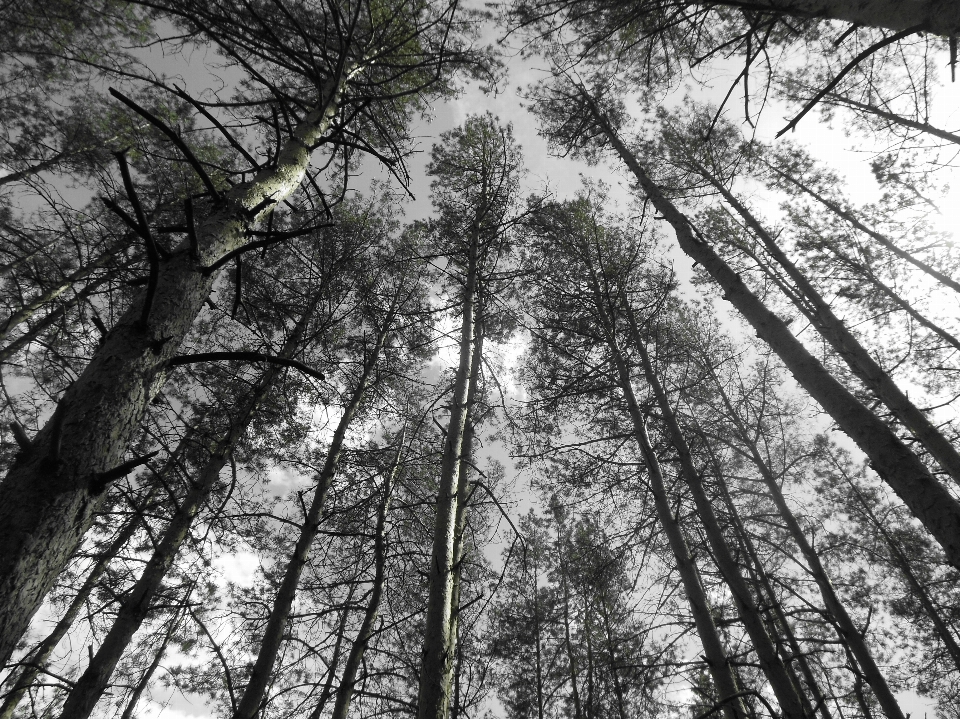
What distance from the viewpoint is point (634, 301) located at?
6.93 m

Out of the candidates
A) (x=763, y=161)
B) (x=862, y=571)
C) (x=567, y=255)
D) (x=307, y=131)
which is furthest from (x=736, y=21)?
(x=862, y=571)

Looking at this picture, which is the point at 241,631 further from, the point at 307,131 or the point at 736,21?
the point at 736,21

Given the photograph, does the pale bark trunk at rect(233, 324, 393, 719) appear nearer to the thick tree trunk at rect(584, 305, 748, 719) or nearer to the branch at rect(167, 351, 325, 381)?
the branch at rect(167, 351, 325, 381)

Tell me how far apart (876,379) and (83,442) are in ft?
30.7

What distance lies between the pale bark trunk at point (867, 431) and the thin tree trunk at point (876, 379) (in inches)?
132

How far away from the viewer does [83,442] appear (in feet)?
3.54

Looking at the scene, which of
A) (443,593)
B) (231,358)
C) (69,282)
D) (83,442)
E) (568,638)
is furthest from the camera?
(568,638)

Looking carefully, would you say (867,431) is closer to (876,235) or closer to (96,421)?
(96,421)

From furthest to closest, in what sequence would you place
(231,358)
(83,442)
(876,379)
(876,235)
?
(876,235), (876,379), (231,358), (83,442)

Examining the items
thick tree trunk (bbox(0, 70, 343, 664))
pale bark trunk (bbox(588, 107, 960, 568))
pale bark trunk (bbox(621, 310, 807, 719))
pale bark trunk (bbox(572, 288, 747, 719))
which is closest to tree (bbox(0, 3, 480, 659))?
thick tree trunk (bbox(0, 70, 343, 664))

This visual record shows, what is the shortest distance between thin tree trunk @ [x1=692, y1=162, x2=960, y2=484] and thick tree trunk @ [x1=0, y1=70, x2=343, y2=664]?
7.57 metres

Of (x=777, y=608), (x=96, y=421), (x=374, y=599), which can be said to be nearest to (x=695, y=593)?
(x=777, y=608)

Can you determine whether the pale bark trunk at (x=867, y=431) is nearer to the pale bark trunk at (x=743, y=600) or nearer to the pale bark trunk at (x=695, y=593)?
the pale bark trunk at (x=743, y=600)

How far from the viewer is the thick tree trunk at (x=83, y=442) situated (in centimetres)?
92
